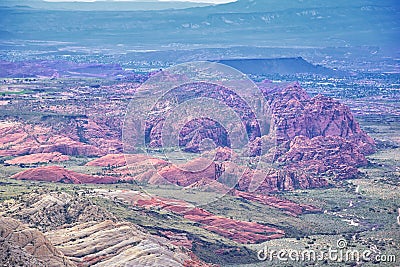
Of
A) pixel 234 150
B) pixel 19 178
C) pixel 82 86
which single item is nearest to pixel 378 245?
pixel 19 178

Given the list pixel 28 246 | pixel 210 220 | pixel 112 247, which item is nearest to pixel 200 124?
pixel 210 220

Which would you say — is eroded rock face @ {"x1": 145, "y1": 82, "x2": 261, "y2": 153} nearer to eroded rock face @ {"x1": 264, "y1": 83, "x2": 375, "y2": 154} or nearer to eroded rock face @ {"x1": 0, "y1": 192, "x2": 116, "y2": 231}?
eroded rock face @ {"x1": 264, "y1": 83, "x2": 375, "y2": 154}

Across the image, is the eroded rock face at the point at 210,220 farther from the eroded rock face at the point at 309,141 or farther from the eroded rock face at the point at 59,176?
the eroded rock face at the point at 309,141

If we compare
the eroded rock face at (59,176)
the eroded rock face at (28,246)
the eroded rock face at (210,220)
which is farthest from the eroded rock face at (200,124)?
the eroded rock face at (28,246)

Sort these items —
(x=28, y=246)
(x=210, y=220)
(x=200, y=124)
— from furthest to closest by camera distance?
(x=200, y=124), (x=210, y=220), (x=28, y=246)

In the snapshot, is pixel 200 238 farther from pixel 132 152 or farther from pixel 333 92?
pixel 333 92

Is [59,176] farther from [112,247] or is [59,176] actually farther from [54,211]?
[112,247]
